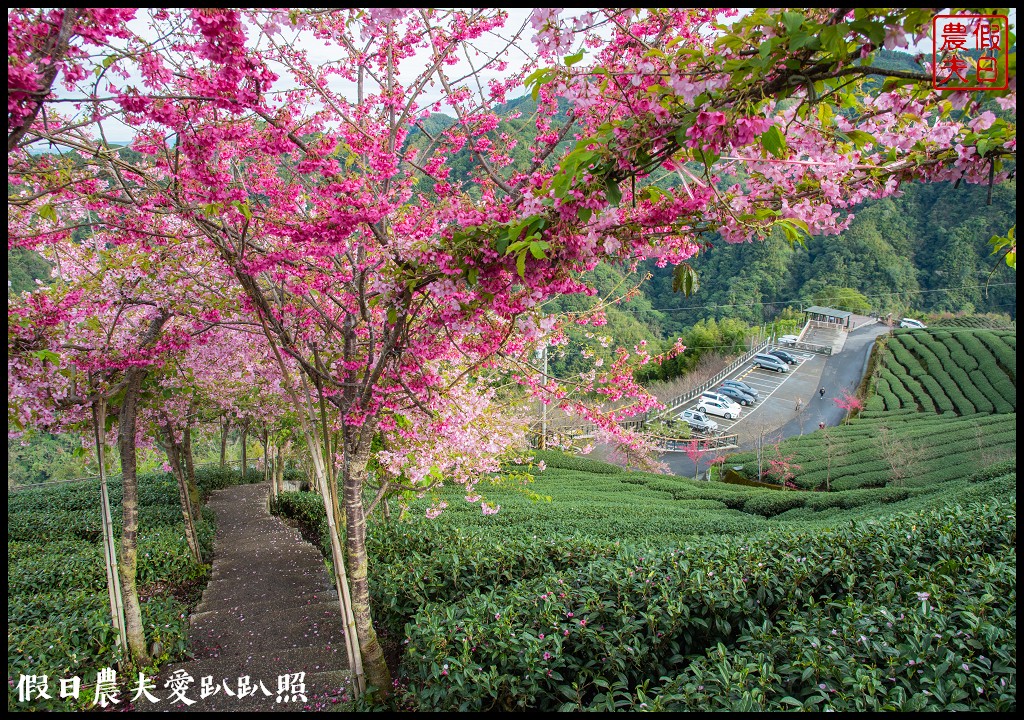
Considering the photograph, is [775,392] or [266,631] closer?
[266,631]

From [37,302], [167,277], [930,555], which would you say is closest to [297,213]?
[167,277]

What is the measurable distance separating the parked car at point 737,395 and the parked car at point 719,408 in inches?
64.2

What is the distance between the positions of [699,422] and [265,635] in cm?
2299

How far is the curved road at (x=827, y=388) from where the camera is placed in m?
23.1

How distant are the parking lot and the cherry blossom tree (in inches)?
926

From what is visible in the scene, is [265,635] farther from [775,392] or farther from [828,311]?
[828,311]

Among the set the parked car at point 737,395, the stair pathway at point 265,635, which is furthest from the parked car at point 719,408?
the stair pathway at point 265,635

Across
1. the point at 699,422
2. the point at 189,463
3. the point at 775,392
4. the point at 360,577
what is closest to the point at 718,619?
the point at 360,577

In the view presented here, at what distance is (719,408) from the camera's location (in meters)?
26.1

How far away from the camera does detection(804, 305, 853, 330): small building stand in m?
35.6

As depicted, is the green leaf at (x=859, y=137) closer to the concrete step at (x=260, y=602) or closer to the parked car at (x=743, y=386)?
the concrete step at (x=260, y=602)

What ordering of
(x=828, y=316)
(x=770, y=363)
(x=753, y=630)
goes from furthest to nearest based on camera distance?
1. (x=828, y=316)
2. (x=770, y=363)
3. (x=753, y=630)

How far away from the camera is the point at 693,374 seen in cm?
3306

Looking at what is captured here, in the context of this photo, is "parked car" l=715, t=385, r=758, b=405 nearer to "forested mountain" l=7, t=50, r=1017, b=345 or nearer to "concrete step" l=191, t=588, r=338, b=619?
"forested mountain" l=7, t=50, r=1017, b=345
